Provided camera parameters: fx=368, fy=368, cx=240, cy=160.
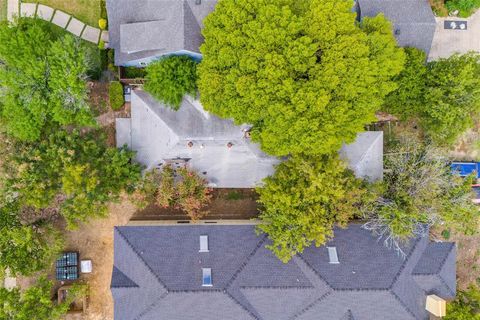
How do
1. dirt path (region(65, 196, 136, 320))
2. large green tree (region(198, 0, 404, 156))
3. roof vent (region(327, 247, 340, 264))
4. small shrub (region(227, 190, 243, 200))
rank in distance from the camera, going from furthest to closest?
1. small shrub (region(227, 190, 243, 200))
2. dirt path (region(65, 196, 136, 320))
3. roof vent (region(327, 247, 340, 264))
4. large green tree (region(198, 0, 404, 156))

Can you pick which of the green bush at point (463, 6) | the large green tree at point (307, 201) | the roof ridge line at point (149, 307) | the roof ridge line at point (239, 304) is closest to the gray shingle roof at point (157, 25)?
the large green tree at point (307, 201)

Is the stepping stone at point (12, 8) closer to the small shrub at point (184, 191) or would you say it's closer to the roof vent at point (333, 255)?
the small shrub at point (184, 191)

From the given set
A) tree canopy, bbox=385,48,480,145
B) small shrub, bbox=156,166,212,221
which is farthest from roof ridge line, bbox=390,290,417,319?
small shrub, bbox=156,166,212,221

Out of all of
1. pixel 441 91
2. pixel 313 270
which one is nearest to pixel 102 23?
pixel 313 270

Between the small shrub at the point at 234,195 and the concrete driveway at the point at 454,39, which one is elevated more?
the concrete driveway at the point at 454,39

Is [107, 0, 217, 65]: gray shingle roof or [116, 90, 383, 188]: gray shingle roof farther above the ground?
[107, 0, 217, 65]: gray shingle roof

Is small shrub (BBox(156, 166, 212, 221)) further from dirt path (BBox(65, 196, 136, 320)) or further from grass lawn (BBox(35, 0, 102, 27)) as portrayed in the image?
grass lawn (BBox(35, 0, 102, 27))

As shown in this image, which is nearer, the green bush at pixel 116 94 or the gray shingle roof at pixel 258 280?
the gray shingle roof at pixel 258 280

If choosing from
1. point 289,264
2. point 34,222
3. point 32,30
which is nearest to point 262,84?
point 289,264
